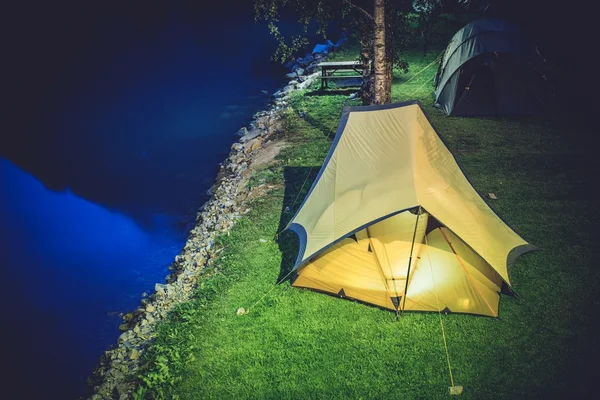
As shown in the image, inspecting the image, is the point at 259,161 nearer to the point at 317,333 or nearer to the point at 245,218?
the point at 245,218

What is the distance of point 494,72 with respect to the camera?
13141mm

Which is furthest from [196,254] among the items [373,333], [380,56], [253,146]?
[380,56]

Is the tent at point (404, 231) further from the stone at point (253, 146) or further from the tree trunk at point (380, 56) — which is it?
the stone at point (253, 146)

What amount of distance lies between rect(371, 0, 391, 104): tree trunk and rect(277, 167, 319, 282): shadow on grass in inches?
109

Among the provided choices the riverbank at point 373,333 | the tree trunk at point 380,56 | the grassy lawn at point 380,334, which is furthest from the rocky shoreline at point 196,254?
the tree trunk at point 380,56

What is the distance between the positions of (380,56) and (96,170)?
520 inches

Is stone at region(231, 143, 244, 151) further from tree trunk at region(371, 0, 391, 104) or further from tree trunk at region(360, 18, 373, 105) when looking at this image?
tree trunk at region(371, 0, 391, 104)

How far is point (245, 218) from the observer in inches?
384

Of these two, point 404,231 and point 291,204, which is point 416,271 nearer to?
point 404,231

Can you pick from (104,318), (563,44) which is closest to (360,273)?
(104,318)

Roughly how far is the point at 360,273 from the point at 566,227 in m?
Answer: 4.85

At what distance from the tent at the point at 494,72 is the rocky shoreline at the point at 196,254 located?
22.0ft

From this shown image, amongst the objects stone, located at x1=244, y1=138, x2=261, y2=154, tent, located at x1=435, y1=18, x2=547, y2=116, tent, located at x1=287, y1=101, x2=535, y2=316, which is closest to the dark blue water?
stone, located at x1=244, y1=138, x2=261, y2=154

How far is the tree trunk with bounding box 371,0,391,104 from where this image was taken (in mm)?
9938
